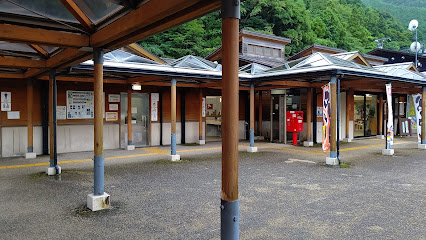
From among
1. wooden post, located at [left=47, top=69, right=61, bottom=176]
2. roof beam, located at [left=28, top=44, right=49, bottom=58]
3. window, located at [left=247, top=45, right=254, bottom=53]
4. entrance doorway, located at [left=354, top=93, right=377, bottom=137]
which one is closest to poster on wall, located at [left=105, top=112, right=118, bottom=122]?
wooden post, located at [left=47, top=69, right=61, bottom=176]

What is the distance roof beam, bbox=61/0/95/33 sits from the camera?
3.94 meters

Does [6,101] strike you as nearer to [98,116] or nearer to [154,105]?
[154,105]

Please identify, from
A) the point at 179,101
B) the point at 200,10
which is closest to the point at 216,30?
the point at 179,101

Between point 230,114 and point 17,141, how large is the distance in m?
9.34

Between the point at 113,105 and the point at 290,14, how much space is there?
74.8 ft

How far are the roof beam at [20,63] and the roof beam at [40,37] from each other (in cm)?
219

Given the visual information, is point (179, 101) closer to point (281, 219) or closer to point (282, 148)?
point (282, 148)

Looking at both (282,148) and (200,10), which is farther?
(282,148)

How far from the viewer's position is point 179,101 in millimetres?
13680

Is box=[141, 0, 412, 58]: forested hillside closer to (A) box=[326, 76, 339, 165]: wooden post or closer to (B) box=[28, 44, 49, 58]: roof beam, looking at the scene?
(A) box=[326, 76, 339, 165]: wooden post

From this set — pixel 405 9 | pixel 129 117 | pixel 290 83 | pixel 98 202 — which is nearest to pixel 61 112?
pixel 129 117

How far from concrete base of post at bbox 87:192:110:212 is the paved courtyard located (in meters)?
0.14

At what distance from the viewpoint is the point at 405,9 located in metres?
62.8

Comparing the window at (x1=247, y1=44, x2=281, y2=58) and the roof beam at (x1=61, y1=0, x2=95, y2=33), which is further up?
the window at (x1=247, y1=44, x2=281, y2=58)
